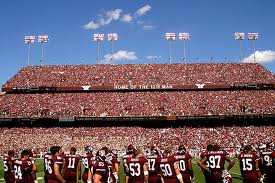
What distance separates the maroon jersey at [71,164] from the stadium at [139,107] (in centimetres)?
2959

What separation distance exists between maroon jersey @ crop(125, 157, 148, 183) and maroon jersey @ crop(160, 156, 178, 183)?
1.66 ft

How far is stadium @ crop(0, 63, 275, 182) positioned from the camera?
46156mm

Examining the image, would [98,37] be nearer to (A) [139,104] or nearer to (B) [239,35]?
(A) [139,104]

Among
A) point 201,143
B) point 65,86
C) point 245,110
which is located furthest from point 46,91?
point 245,110

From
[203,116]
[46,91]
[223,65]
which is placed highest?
[223,65]

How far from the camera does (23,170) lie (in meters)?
10.2

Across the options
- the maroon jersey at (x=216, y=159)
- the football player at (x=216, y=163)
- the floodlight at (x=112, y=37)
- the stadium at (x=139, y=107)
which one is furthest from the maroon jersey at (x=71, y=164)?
the floodlight at (x=112, y=37)

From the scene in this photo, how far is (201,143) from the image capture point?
4416cm

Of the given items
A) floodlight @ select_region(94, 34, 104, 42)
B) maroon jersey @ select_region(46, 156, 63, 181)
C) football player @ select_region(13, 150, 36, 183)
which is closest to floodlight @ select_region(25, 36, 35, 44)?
floodlight @ select_region(94, 34, 104, 42)

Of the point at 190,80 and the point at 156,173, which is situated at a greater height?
the point at 190,80

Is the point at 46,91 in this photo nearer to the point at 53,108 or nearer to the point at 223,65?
the point at 53,108

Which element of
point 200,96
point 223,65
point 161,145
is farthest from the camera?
point 223,65

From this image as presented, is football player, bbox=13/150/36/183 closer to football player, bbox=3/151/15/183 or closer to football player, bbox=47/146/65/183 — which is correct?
football player, bbox=47/146/65/183

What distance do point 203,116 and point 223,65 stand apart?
15.0 metres
